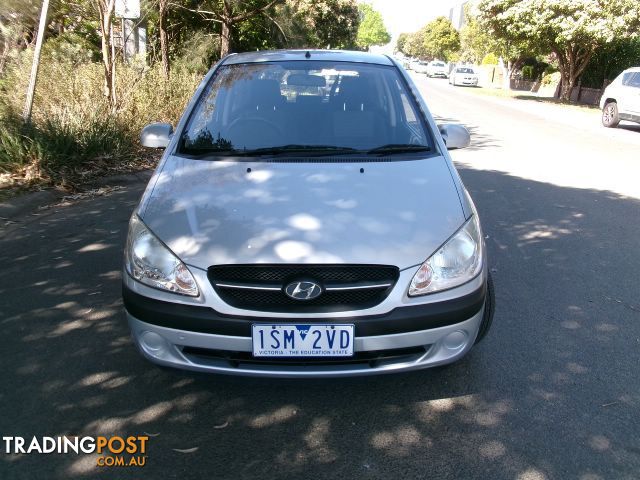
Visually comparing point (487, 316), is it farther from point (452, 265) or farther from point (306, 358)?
point (306, 358)

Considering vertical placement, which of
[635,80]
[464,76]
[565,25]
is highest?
[565,25]

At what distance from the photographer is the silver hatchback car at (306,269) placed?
2396mm

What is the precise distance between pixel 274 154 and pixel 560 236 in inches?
138

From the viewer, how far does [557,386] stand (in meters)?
2.93

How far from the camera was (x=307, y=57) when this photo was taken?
4.06 meters

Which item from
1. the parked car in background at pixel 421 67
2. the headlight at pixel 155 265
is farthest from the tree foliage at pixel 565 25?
the parked car in background at pixel 421 67

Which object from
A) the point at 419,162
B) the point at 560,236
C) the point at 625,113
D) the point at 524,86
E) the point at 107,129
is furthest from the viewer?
the point at 524,86

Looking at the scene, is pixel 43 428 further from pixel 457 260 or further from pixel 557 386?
pixel 557 386

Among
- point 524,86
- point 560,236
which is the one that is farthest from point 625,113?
point 524,86

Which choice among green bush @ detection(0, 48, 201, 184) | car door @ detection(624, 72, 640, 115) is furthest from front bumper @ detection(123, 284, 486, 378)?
car door @ detection(624, 72, 640, 115)

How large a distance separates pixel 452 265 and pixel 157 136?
91.3 inches

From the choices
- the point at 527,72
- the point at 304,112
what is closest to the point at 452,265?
the point at 304,112

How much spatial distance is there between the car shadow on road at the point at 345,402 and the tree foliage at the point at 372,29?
296 feet

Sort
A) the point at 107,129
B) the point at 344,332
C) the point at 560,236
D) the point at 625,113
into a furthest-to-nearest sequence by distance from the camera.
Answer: the point at 625,113
the point at 107,129
the point at 560,236
the point at 344,332
